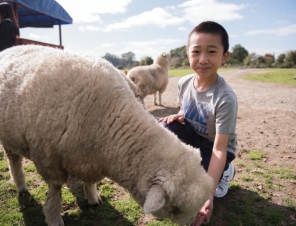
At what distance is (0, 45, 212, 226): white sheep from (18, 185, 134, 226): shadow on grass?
33.0 inches

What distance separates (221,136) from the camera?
8.63 feet

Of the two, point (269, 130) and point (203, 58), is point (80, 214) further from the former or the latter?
point (269, 130)

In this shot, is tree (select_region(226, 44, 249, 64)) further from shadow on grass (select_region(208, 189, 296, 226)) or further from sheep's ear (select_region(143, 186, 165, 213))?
sheep's ear (select_region(143, 186, 165, 213))

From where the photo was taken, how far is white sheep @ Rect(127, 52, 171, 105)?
8695mm

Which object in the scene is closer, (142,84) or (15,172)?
(15,172)

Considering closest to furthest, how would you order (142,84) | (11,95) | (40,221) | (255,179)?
(11,95) → (40,221) → (255,179) → (142,84)

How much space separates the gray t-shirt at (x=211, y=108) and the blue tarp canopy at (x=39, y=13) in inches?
333

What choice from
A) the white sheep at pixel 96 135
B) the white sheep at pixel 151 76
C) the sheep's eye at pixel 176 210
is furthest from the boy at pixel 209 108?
the white sheep at pixel 151 76

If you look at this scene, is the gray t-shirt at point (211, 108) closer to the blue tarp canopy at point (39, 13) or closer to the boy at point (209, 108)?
the boy at point (209, 108)

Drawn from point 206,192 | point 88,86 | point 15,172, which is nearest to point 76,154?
point 88,86

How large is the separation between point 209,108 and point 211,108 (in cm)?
4

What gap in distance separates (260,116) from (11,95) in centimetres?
741

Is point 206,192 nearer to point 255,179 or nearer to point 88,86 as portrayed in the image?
point 88,86

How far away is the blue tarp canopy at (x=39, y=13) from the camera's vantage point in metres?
9.20
